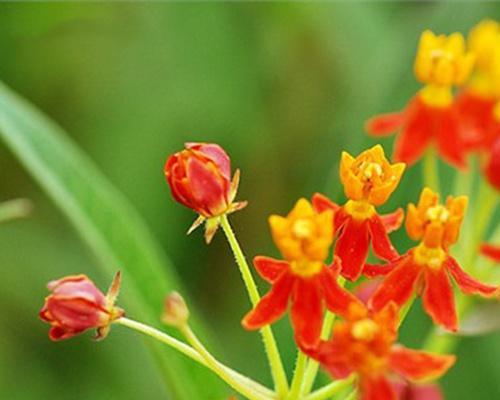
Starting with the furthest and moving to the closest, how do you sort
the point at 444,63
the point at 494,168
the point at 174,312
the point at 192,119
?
the point at 192,119
the point at 444,63
the point at 494,168
the point at 174,312

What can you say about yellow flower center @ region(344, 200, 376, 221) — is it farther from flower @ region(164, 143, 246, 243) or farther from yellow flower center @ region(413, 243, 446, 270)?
flower @ region(164, 143, 246, 243)

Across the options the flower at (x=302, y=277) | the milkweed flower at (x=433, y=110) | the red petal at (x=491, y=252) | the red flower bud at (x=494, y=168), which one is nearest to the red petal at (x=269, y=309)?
the flower at (x=302, y=277)

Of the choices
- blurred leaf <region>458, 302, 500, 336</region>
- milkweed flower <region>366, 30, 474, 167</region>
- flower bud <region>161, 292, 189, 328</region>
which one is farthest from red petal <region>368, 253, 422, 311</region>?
milkweed flower <region>366, 30, 474, 167</region>

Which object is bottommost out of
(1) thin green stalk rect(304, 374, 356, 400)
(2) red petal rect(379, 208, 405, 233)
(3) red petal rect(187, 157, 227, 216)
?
(1) thin green stalk rect(304, 374, 356, 400)

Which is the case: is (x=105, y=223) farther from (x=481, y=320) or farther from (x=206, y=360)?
(x=481, y=320)

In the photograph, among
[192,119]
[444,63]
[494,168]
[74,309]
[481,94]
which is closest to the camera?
[74,309]

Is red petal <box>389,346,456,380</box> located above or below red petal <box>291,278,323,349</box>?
below

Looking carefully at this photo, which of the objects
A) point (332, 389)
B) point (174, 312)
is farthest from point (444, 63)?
point (174, 312)
